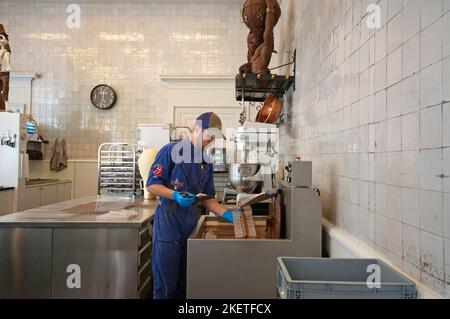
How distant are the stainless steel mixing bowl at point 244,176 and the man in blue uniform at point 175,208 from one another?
50cm

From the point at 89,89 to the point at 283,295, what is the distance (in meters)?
5.41

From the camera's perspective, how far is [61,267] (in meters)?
2.25

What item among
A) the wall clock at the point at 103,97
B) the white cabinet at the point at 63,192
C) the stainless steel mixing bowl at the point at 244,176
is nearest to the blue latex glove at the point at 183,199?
the stainless steel mixing bowl at the point at 244,176

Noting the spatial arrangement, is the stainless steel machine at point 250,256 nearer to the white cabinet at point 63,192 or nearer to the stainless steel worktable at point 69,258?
the stainless steel worktable at point 69,258

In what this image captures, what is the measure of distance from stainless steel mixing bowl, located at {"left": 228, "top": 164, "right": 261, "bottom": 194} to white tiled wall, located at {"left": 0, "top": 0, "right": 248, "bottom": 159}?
322 centimetres

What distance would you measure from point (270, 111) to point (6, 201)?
3218 mm

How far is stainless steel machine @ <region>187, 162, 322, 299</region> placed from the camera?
160 cm

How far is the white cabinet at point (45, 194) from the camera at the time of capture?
4.18m

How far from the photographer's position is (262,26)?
3172mm

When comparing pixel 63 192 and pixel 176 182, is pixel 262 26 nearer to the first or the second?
pixel 176 182

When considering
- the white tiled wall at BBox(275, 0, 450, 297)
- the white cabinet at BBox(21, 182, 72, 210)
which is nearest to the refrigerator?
the white cabinet at BBox(21, 182, 72, 210)

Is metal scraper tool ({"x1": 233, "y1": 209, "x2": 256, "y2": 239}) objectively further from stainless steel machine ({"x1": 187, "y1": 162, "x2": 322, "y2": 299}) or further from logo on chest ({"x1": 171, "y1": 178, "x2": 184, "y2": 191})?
logo on chest ({"x1": 171, "y1": 178, "x2": 184, "y2": 191})

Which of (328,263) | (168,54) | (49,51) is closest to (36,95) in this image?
(49,51)

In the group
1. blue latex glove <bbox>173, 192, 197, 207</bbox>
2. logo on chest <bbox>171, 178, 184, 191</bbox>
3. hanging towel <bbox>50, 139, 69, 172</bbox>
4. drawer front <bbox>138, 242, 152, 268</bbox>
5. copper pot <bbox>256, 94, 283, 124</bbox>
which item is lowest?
drawer front <bbox>138, 242, 152, 268</bbox>
